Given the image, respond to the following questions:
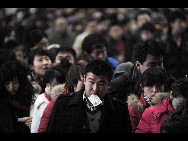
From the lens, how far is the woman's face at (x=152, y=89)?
4.97 metres

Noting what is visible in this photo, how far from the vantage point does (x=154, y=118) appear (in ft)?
14.5

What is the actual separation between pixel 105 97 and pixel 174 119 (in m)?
0.83

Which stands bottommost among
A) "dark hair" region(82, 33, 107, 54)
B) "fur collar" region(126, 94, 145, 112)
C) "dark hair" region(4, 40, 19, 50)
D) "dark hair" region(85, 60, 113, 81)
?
"fur collar" region(126, 94, 145, 112)

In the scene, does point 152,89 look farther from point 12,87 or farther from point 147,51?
point 12,87

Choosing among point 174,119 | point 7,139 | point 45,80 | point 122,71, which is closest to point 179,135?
point 174,119

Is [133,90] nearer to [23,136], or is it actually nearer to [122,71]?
[122,71]

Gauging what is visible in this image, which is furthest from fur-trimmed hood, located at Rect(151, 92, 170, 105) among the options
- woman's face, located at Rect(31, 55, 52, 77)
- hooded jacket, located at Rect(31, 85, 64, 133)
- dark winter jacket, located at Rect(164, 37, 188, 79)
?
dark winter jacket, located at Rect(164, 37, 188, 79)

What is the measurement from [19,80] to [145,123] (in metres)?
2.31

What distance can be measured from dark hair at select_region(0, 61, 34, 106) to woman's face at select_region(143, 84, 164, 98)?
1845 mm

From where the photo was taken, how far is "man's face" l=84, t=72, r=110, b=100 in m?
4.23

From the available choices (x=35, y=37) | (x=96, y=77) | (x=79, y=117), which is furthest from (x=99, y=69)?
(x=35, y=37)

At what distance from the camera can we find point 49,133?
4.07 metres

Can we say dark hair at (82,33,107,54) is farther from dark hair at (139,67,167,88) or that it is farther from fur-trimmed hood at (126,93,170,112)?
fur-trimmed hood at (126,93,170,112)

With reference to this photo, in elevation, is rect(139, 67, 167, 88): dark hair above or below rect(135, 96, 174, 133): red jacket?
above
